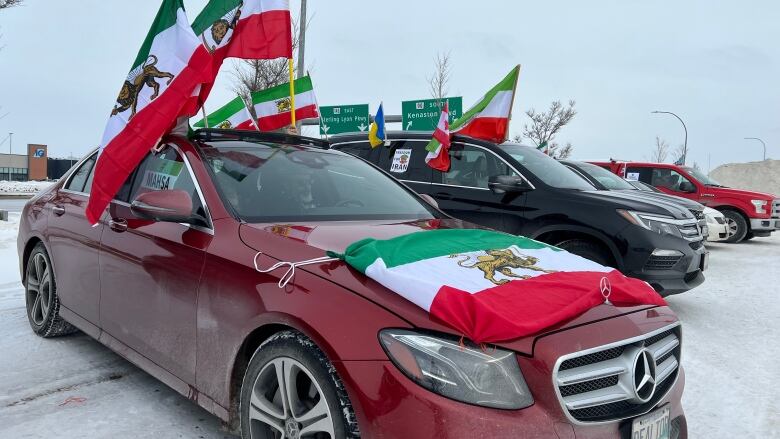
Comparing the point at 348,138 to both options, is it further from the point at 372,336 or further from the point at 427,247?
the point at 372,336

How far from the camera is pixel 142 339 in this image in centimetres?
316

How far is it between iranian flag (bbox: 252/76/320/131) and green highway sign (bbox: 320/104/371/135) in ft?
53.8

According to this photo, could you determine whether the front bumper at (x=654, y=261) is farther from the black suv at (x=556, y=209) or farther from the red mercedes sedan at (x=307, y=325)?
the red mercedes sedan at (x=307, y=325)

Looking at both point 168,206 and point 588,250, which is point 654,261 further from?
point 168,206

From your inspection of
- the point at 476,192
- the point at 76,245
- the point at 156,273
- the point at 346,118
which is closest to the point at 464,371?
the point at 156,273

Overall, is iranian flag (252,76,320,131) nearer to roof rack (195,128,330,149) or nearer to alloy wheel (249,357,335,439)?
roof rack (195,128,330,149)

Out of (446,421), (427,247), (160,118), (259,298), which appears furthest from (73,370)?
(446,421)

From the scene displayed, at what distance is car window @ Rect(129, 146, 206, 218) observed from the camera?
120 inches

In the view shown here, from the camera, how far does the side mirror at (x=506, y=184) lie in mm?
6043

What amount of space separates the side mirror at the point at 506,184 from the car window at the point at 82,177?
3688mm

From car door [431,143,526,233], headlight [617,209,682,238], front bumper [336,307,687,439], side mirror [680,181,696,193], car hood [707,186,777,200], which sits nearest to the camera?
front bumper [336,307,687,439]

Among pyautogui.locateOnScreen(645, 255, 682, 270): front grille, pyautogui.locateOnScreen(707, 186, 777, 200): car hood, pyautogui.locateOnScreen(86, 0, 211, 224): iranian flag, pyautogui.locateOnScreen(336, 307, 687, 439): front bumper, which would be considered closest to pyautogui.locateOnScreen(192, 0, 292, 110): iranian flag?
pyautogui.locateOnScreen(86, 0, 211, 224): iranian flag

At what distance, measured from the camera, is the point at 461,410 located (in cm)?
185

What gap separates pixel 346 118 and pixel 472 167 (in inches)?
781
